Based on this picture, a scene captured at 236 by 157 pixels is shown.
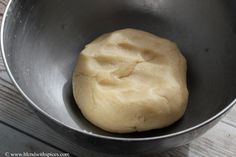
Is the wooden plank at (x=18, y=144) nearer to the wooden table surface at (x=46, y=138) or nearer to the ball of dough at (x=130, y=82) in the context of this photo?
the wooden table surface at (x=46, y=138)

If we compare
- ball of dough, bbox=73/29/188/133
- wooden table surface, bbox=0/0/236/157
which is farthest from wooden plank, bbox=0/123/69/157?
ball of dough, bbox=73/29/188/133

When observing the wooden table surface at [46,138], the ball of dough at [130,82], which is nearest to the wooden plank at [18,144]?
the wooden table surface at [46,138]

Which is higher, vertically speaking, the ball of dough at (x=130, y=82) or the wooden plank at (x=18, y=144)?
the ball of dough at (x=130, y=82)

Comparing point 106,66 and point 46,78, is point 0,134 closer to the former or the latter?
point 46,78

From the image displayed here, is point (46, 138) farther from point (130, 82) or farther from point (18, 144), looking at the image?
point (130, 82)

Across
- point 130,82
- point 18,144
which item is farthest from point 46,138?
point 130,82

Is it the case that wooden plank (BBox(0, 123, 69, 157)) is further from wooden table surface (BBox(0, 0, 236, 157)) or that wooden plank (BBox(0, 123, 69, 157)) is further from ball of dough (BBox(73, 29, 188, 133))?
ball of dough (BBox(73, 29, 188, 133))
